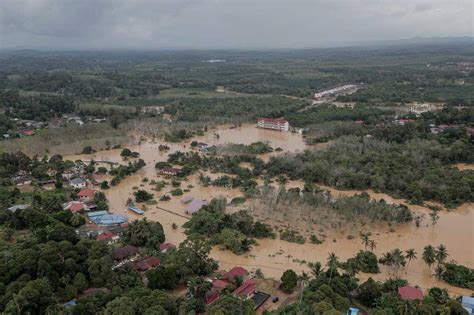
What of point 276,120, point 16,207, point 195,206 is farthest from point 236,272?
point 276,120

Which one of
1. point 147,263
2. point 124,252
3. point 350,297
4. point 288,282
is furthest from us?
point 124,252

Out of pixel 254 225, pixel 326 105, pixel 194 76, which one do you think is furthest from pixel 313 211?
pixel 194 76

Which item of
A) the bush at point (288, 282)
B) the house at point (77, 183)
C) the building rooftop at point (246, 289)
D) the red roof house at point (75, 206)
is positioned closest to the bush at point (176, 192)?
the red roof house at point (75, 206)

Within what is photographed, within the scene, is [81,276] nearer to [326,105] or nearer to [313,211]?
[313,211]

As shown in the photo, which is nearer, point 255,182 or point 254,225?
point 254,225

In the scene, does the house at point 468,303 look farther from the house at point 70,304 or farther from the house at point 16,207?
the house at point 16,207

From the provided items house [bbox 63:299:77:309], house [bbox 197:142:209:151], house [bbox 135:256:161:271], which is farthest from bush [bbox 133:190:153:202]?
house [bbox 63:299:77:309]

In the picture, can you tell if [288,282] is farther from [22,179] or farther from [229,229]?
[22,179]
